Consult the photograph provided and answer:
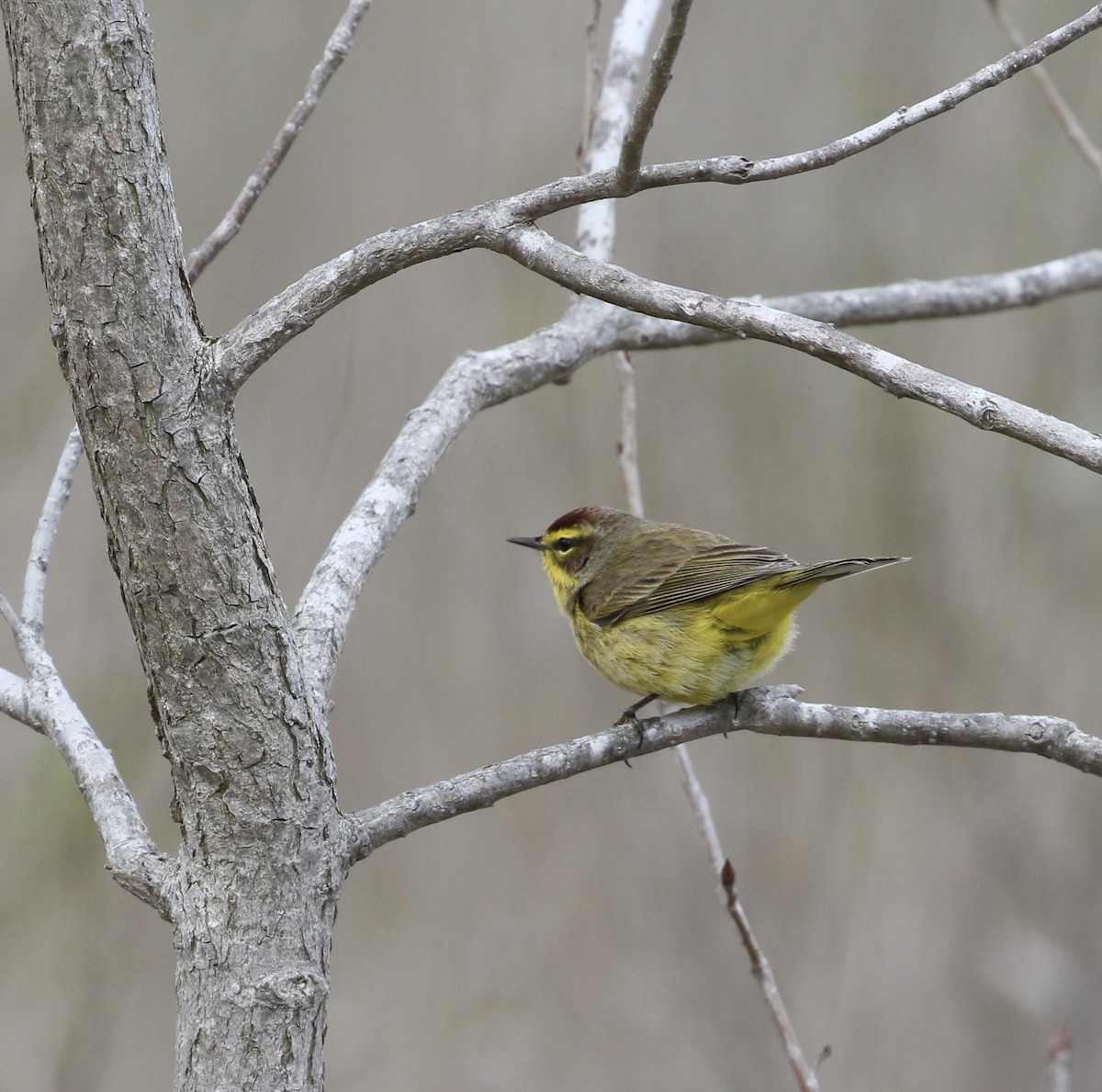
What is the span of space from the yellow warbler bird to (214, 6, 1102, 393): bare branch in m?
1.21

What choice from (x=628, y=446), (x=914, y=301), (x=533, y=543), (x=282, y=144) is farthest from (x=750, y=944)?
(x=533, y=543)

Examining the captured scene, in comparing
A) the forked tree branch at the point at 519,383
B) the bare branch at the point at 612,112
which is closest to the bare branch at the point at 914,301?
the forked tree branch at the point at 519,383

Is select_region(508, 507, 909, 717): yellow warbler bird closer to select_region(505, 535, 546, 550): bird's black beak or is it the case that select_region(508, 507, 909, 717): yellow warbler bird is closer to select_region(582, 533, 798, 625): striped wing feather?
select_region(582, 533, 798, 625): striped wing feather

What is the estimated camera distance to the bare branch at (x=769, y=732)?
167 centimetres

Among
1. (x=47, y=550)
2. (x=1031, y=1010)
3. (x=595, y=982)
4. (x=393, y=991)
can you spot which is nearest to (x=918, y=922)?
(x=1031, y=1010)

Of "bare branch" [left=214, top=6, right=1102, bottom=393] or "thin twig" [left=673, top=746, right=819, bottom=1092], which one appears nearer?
"bare branch" [left=214, top=6, right=1102, bottom=393]

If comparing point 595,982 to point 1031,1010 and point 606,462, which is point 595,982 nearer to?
point 1031,1010

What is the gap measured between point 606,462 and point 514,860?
212 cm

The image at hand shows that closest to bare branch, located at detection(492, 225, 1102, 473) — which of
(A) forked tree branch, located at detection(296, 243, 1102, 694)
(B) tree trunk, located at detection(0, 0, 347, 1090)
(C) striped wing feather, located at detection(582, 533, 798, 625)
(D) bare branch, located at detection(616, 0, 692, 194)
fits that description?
(A) forked tree branch, located at detection(296, 243, 1102, 694)

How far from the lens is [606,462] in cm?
584

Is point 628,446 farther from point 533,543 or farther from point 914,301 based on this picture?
point 533,543

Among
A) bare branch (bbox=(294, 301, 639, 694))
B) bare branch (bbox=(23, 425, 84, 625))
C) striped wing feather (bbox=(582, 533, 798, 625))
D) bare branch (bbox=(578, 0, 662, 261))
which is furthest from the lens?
bare branch (bbox=(578, 0, 662, 261))

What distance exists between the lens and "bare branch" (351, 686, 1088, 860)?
1.67 m

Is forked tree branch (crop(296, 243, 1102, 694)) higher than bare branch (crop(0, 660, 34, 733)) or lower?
higher
